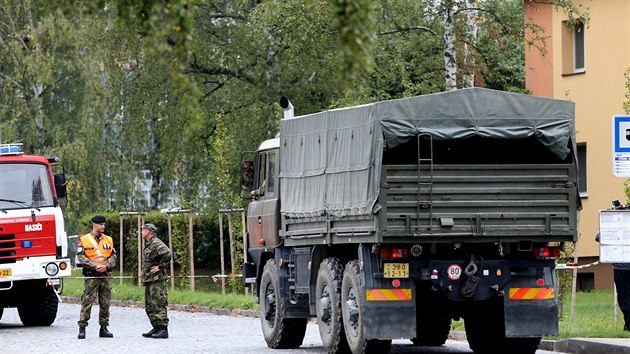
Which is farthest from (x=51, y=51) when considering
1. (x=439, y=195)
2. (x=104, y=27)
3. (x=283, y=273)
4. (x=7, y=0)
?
(x=439, y=195)

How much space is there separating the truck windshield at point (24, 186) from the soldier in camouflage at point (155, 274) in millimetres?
4057

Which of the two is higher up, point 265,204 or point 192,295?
point 265,204

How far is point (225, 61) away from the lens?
3859cm

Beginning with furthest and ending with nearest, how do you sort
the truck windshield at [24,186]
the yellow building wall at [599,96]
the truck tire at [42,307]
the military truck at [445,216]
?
A: the yellow building wall at [599,96], the truck tire at [42,307], the truck windshield at [24,186], the military truck at [445,216]

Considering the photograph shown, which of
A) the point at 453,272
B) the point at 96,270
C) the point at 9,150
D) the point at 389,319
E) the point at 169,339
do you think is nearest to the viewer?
the point at 389,319

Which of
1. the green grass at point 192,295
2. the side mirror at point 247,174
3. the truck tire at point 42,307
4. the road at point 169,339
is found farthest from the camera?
the green grass at point 192,295

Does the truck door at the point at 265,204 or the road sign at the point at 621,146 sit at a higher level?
the road sign at the point at 621,146

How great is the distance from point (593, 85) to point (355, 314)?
1970 cm

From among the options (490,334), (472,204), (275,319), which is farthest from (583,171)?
(472,204)

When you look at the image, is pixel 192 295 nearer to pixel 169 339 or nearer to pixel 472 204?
pixel 169 339

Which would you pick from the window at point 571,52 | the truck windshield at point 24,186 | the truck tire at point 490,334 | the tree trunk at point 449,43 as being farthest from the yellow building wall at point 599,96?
the truck tire at point 490,334

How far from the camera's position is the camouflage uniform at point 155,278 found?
74.7 ft

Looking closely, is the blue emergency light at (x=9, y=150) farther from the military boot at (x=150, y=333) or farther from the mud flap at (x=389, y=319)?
the mud flap at (x=389, y=319)

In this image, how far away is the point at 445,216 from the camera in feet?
56.2
